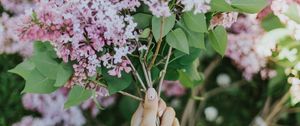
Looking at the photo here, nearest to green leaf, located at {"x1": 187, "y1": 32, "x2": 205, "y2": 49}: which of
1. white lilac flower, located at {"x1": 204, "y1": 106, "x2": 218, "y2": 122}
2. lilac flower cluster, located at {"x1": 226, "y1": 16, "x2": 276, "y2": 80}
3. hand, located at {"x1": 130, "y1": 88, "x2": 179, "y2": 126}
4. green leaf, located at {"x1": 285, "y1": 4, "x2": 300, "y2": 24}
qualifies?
hand, located at {"x1": 130, "y1": 88, "x2": 179, "y2": 126}

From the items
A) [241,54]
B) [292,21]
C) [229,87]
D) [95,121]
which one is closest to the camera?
[292,21]

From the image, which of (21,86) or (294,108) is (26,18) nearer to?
(21,86)

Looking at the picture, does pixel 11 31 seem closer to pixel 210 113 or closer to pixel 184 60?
pixel 184 60

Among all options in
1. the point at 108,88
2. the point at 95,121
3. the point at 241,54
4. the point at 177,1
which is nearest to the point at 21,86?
the point at 95,121

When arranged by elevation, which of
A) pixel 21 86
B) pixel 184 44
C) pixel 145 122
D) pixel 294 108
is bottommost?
pixel 294 108

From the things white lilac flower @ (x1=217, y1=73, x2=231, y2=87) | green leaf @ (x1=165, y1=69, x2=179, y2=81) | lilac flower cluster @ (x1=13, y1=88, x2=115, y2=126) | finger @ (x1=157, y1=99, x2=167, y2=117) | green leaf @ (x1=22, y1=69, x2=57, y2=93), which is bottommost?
white lilac flower @ (x1=217, y1=73, x2=231, y2=87)

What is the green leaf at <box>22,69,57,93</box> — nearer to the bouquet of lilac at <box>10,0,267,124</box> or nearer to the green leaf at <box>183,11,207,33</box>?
the bouquet of lilac at <box>10,0,267,124</box>
